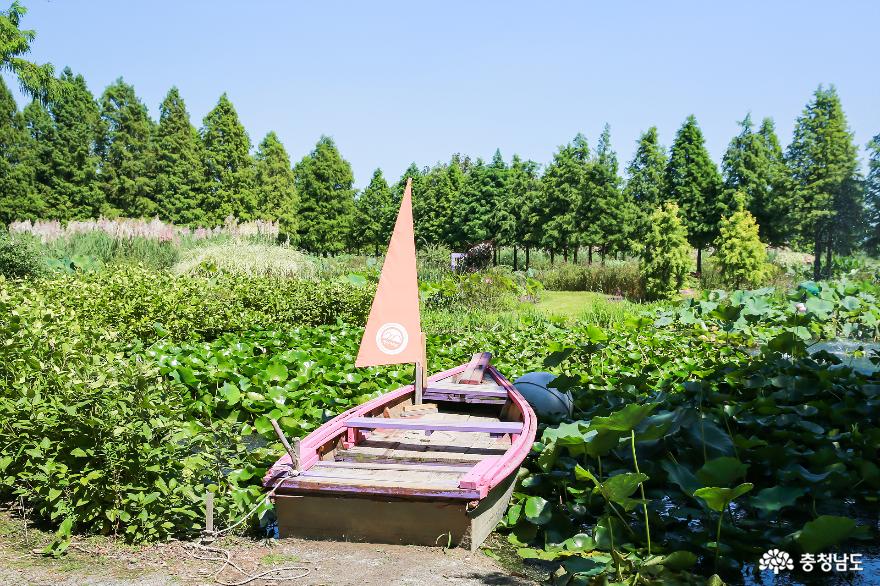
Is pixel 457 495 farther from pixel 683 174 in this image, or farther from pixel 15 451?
pixel 683 174

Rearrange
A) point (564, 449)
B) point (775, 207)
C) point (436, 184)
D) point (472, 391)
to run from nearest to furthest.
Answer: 1. point (564, 449)
2. point (472, 391)
3. point (775, 207)
4. point (436, 184)

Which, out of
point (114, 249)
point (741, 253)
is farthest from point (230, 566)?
point (741, 253)

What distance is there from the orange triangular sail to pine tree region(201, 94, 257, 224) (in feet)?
82.9

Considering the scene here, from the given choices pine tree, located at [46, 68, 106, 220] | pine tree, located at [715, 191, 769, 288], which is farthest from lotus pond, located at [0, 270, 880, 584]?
pine tree, located at [46, 68, 106, 220]

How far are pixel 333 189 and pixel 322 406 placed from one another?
26.5 m

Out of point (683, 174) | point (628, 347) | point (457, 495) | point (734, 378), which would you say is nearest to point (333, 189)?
point (683, 174)

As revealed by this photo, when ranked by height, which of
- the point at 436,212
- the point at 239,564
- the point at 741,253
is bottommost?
the point at 239,564

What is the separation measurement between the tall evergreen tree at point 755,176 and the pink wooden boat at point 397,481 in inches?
823

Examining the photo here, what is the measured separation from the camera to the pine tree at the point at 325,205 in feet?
103

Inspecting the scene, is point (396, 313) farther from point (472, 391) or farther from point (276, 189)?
point (276, 189)

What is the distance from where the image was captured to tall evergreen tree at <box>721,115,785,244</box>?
77.5 ft

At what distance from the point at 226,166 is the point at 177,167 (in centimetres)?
194

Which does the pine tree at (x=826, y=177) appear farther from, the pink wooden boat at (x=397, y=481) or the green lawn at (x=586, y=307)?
the pink wooden boat at (x=397, y=481)

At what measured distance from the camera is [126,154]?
30812 millimetres
